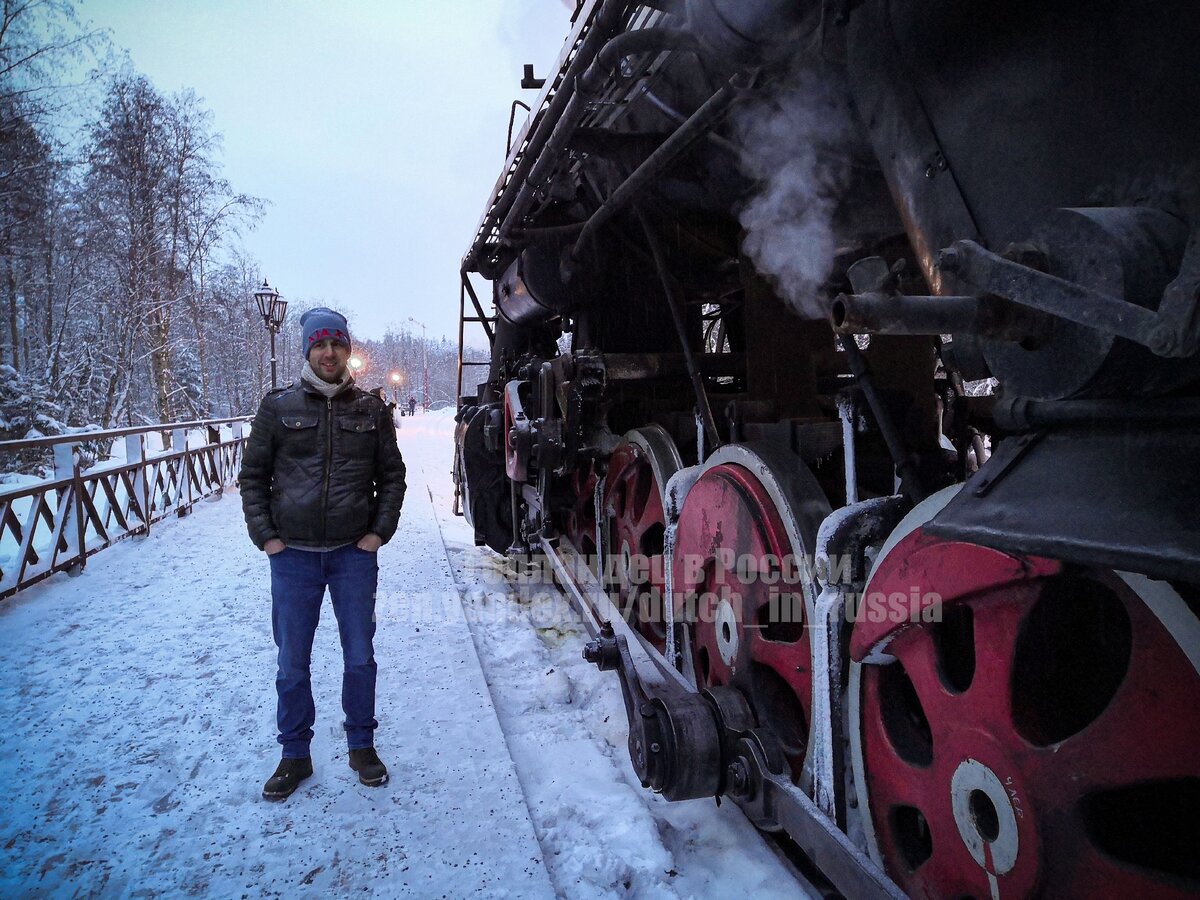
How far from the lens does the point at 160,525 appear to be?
8.32 metres

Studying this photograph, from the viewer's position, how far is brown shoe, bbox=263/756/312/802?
2.67m

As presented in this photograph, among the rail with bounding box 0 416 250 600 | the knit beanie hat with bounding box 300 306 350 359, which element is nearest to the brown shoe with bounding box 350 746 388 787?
the knit beanie hat with bounding box 300 306 350 359

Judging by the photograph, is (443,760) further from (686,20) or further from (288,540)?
(686,20)

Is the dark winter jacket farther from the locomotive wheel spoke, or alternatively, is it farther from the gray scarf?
the locomotive wheel spoke

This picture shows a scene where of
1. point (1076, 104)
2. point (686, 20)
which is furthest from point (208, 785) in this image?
point (1076, 104)

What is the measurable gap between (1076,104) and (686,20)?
120 centimetres

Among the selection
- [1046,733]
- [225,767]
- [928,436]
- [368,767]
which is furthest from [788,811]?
[225,767]

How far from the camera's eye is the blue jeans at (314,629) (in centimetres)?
280

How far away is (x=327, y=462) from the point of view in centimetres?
286

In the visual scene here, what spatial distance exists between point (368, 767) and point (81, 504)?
200 inches

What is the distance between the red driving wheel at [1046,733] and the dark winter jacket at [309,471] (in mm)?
2145

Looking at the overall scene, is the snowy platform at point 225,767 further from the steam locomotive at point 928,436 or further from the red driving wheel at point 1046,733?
the red driving wheel at point 1046,733

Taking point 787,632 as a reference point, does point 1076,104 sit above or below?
above

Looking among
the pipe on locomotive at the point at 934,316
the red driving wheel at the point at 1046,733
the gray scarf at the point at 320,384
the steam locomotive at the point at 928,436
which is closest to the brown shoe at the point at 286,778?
the steam locomotive at the point at 928,436
